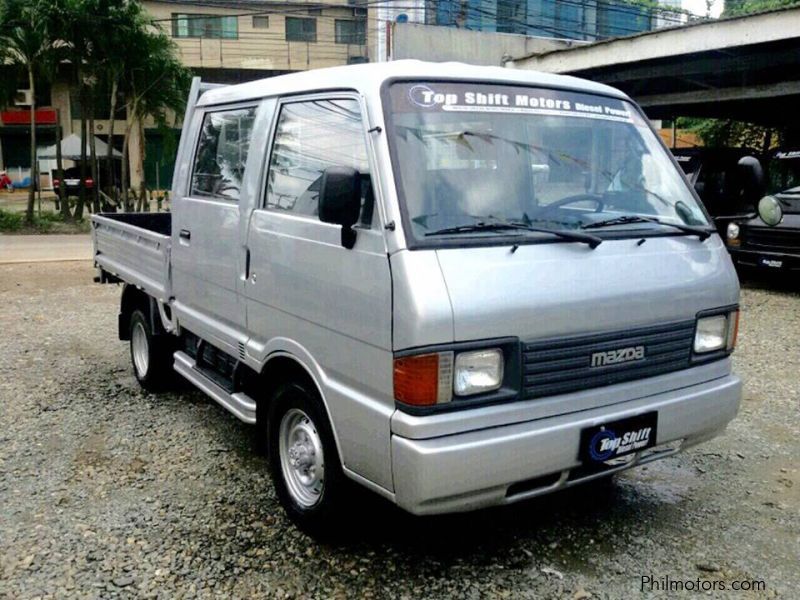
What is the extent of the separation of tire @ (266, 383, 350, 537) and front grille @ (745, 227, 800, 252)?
26.7 ft

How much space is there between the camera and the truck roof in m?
3.29

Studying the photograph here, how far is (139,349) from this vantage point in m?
6.02

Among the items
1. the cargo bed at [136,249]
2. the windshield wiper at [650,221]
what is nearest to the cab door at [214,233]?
the cargo bed at [136,249]

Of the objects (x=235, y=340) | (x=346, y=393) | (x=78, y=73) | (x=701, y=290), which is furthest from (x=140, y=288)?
(x=78, y=73)

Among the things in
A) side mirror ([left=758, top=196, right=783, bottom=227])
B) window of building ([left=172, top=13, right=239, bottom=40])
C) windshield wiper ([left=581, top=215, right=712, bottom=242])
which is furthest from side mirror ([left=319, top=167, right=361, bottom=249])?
window of building ([left=172, top=13, right=239, bottom=40])

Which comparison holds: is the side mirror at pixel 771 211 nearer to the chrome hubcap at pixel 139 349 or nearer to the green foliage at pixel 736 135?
the chrome hubcap at pixel 139 349

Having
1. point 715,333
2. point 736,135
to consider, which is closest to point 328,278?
point 715,333

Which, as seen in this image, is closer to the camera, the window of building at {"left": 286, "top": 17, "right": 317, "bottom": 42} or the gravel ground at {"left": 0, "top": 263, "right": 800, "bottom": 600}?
the gravel ground at {"left": 0, "top": 263, "right": 800, "bottom": 600}

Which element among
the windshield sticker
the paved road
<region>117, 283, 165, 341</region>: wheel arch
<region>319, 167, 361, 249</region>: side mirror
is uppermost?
the windshield sticker

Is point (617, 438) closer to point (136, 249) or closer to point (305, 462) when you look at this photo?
point (305, 462)

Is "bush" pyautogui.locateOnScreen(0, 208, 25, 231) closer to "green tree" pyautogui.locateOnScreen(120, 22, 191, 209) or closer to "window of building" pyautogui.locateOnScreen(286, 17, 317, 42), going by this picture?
"green tree" pyautogui.locateOnScreen(120, 22, 191, 209)

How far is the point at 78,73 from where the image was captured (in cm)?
1891

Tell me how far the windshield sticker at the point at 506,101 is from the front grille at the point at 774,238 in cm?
679

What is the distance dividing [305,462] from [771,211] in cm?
803
